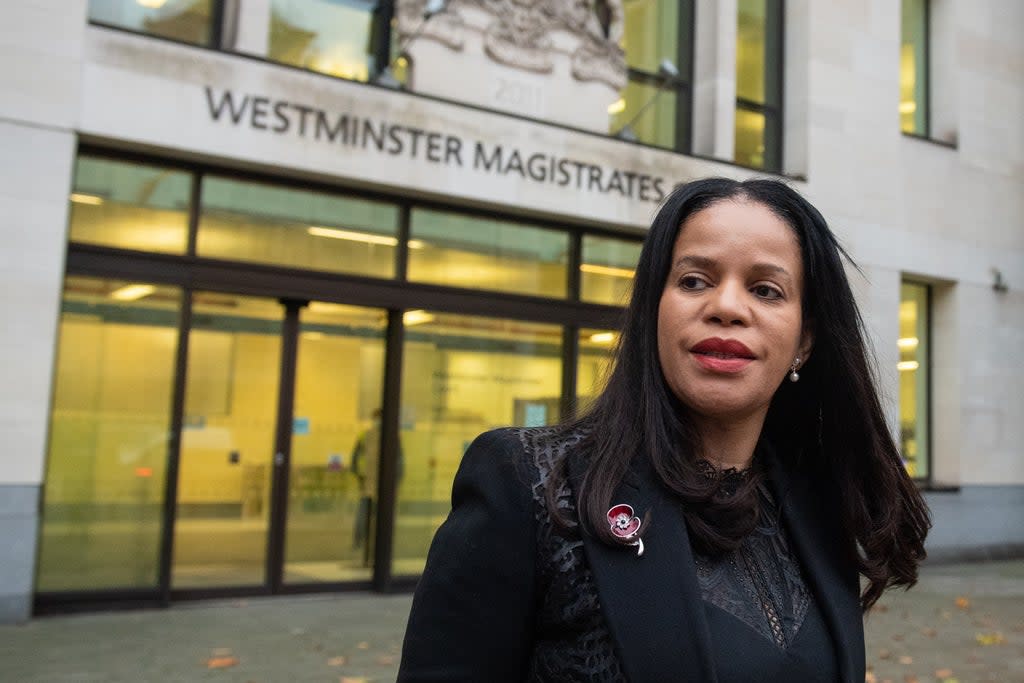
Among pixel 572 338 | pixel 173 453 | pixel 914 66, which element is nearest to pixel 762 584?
pixel 173 453

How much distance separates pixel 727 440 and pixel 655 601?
1.38 feet

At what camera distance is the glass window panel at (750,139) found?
1354 centimetres

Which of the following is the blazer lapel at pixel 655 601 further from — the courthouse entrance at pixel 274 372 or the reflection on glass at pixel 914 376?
the reflection on glass at pixel 914 376

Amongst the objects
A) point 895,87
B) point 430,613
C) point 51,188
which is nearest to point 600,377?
point 430,613

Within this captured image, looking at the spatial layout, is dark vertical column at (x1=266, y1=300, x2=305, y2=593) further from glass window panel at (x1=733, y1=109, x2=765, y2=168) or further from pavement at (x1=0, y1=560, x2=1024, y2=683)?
glass window panel at (x1=733, y1=109, x2=765, y2=168)

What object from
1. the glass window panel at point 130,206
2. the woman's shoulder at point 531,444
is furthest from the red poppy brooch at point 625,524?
the glass window panel at point 130,206

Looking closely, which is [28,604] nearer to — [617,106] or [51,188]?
[51,188]

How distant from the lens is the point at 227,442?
9.88 meters

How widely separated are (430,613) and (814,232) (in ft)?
3.32

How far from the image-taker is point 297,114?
384 inches

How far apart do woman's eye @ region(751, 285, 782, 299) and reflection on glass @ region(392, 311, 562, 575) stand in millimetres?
9091

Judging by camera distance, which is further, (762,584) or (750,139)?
(750,139)

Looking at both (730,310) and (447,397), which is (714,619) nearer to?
(730,310)

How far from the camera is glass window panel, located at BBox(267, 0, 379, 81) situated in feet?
34.1
